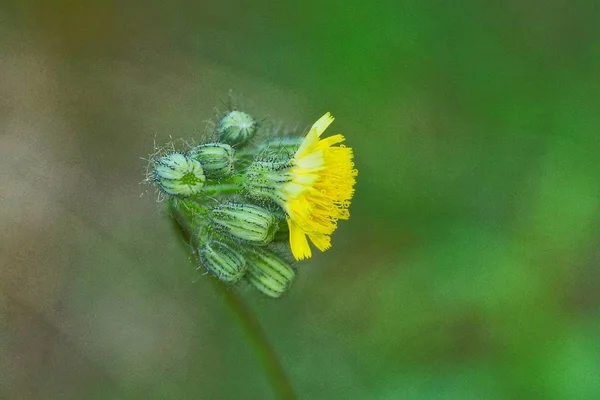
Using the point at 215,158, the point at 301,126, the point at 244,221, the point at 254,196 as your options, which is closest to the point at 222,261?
the point at 244,221

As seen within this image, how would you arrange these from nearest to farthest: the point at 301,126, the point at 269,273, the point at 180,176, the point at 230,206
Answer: the point at 180,176
the point at 230,206
the point at 269,273
the point at 301,126

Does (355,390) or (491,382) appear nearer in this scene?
(491,382)

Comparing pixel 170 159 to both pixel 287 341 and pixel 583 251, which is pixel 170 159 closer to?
pixel 287 341

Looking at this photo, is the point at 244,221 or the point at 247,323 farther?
the point at 247,323

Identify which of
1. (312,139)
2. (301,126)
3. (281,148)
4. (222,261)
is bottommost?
(222,261)

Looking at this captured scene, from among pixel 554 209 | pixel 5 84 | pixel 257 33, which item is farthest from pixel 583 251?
pixel 5 84

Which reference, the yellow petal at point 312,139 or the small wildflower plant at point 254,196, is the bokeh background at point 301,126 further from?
the yellow petal at point 312,139

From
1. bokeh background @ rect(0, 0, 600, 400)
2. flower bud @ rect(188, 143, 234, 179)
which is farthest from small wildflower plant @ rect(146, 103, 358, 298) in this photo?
bokeh background @ rect(0, 0, 600, 400)

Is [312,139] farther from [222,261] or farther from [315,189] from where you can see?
[222,261]
